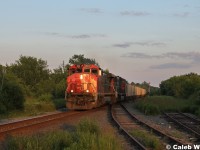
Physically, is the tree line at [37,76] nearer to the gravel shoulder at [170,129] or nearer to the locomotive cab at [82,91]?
the locomotive cab at [82,91]

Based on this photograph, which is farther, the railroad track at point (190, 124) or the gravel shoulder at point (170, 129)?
the railroad track at point (190, 124)

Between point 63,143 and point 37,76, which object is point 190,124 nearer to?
point 63,143

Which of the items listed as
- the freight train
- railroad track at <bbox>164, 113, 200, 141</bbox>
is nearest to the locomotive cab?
the freight train

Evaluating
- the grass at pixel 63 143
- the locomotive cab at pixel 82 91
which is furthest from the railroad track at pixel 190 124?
the locomotive cab at pixel 82 91

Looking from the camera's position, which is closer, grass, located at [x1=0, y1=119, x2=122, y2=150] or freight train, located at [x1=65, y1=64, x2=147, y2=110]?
grass, located at [x1=0, y1=119, x2=122, y2=150]

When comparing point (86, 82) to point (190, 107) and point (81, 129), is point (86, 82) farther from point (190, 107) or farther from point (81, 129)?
point (81, 129)

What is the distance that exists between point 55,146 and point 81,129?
355cm

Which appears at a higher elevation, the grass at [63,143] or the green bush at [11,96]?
the green bush at [11,96]

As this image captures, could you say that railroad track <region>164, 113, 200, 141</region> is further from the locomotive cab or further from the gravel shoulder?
the locomotive cab

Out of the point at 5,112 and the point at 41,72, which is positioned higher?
the point at 41,72


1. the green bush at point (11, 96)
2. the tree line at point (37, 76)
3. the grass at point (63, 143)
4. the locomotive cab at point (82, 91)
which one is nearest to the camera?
the grass at point (63, 143)

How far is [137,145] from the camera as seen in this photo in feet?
37.9

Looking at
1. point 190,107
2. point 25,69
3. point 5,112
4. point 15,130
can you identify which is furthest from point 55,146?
point 25,69

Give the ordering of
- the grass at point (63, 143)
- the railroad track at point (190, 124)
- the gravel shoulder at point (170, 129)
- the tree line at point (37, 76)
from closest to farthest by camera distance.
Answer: the grass at point (63, 143)
the gravel shoulder at point (170, 129)
the railroad track at point (190, 124)
the tree line at point (37, 76)
